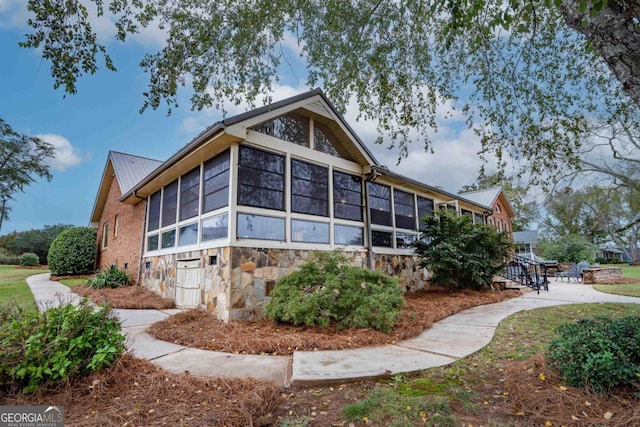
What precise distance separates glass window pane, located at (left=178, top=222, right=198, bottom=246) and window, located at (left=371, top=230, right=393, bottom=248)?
4769mm

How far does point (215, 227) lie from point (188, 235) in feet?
5.24

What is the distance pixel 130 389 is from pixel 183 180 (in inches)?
251

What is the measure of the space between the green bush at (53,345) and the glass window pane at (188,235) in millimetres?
4270

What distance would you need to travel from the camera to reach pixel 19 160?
1930 centimetres

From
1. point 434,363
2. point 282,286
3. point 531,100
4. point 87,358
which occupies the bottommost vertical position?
point 434,363

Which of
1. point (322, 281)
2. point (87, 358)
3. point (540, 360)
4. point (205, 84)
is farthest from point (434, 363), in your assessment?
point (205, 84)

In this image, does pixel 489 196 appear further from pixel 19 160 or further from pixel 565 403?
pixel 19 160

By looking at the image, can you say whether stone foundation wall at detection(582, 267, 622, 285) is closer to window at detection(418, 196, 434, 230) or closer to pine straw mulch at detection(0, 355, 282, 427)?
window at detection(418, 196, 434, 230)

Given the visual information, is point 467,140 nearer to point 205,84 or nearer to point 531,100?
Result: point 531,100

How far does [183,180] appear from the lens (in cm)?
854

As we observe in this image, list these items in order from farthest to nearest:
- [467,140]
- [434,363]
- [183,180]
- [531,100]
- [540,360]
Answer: [183,180], [467,140], [531,100], [434,363], [540,360]

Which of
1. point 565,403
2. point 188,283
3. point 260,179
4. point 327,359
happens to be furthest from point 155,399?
point 188,283

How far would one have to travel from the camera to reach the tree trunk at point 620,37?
8.72 feet

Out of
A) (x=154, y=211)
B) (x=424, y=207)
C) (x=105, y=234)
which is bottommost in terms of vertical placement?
(x=105, y=234)
